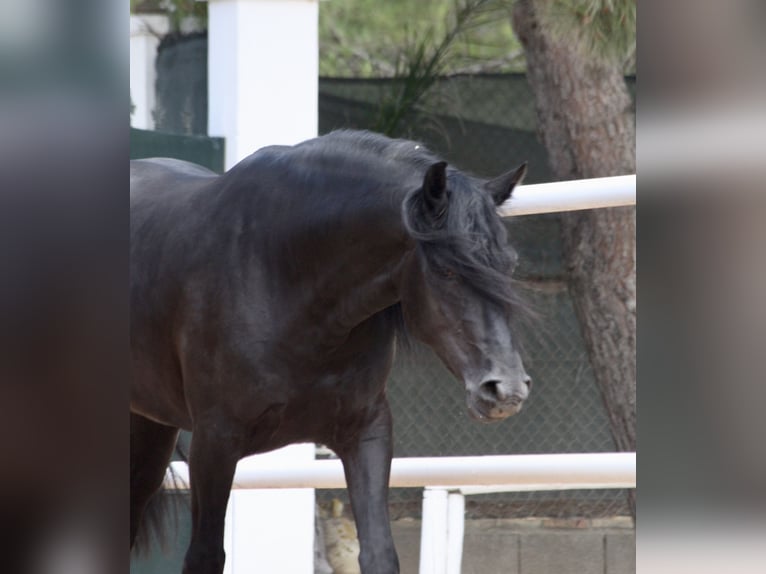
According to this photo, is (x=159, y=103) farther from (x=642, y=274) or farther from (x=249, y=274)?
(x=642, y=274)

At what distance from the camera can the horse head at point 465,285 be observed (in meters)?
2.75

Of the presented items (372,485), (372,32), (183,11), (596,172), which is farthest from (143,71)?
(372,32)

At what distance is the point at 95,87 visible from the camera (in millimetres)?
859

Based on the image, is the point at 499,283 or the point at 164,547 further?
the point at 164,547

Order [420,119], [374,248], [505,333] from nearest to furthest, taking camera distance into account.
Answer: [505,333]
[374,248]
[420,119]

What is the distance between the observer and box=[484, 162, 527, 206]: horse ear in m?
3.04

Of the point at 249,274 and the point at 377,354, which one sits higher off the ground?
the point at 249,274

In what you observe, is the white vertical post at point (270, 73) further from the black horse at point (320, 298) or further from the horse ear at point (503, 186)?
the horse ear at point (503, 186)

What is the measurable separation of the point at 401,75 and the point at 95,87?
591 cm

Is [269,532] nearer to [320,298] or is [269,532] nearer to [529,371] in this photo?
[529,371]

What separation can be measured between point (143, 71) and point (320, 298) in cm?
370

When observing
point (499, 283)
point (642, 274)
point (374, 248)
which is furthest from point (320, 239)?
point (642, 274)

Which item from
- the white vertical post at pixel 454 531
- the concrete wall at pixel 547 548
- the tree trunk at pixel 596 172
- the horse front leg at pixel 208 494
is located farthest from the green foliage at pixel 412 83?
the horse front leg at pixel 208 494

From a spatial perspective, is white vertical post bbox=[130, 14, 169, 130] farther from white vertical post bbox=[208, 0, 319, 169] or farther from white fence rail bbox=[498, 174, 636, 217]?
white fence rail bbox=[498, 174, 636, 217]
